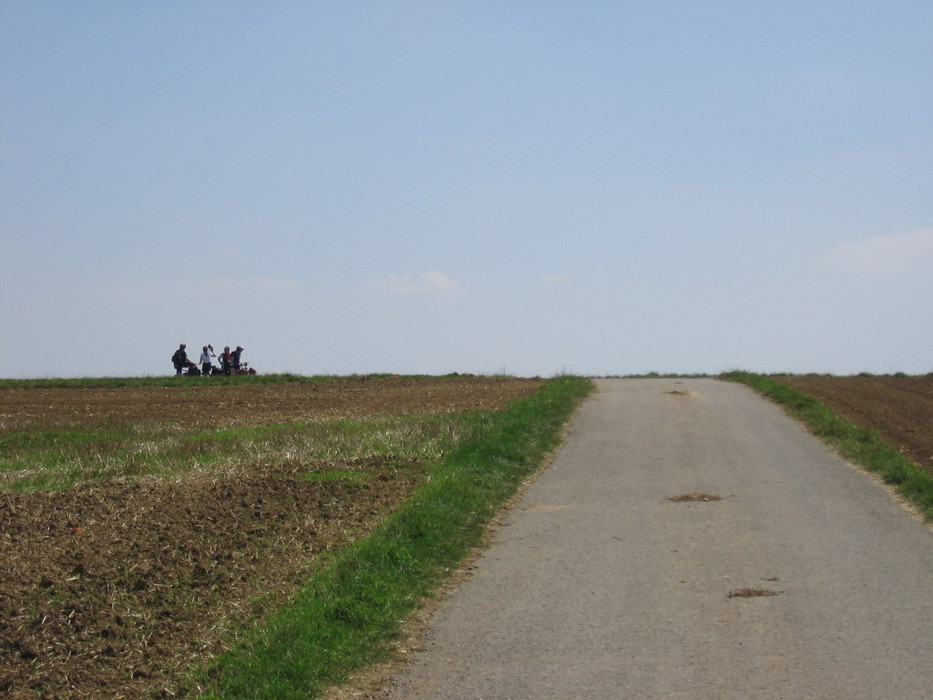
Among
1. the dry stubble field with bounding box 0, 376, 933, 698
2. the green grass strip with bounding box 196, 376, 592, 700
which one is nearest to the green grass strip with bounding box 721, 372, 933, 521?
the dry stubble field with bounding box 0, 376, 933, 698

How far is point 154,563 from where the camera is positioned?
938 centimetres

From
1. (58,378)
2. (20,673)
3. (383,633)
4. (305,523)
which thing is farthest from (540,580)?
(58,378)

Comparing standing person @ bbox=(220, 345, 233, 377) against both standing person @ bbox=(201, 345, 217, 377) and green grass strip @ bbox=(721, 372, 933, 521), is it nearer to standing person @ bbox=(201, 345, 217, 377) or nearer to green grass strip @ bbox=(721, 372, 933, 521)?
standing person @ bbox=(201, 345, 217, 377)

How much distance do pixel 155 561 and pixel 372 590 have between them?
6.52ft

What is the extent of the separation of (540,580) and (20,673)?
174 inches

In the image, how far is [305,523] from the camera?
11.6m

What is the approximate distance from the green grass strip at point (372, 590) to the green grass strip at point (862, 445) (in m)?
4.90

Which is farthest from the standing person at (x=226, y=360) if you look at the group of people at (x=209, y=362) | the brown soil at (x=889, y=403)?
the brown soil at (x=889, y=403)

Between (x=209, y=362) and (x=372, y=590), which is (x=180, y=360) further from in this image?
(x=372, y=590)

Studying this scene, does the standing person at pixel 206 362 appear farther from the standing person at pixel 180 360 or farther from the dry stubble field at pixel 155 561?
the dry stubble field at pixel 155 561

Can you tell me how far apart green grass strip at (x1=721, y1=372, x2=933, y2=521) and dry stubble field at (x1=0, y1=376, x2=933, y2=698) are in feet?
2.21

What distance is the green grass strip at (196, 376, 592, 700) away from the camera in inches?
276

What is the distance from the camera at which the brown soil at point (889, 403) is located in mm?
19234

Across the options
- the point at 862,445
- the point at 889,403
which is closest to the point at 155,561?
the point at 862,445
